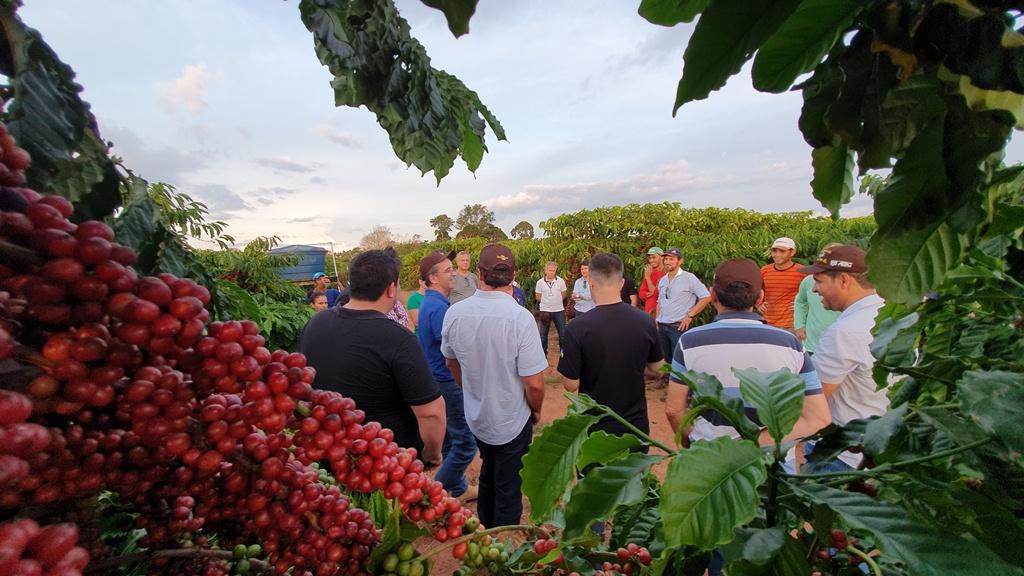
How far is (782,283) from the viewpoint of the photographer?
588cm

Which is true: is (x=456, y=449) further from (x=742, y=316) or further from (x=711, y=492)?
(x=711, y=492)


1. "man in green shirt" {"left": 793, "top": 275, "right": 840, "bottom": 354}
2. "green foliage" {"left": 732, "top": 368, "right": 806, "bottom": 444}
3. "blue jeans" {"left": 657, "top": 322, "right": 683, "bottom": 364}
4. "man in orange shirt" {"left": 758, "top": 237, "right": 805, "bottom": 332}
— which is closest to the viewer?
"green foliage" {"left": 732, "top": 368, "right": 806, "bottom": 444}

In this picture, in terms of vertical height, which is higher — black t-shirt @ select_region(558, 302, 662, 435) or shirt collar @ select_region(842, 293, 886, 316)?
shirt collar @ select_region(842, 293, 886, 316)

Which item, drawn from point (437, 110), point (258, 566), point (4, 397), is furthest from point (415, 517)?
point (437, 110)

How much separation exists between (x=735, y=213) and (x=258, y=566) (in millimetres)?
12546

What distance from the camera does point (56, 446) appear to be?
431 mm

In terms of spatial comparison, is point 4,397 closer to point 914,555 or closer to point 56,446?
point 56,446

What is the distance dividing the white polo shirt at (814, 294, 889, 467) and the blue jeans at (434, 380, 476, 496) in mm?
2646

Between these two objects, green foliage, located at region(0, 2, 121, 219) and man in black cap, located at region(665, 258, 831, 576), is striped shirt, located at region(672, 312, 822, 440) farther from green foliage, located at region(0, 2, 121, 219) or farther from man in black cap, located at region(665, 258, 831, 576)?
green foliage, located at region(0, 2, 121, 219)

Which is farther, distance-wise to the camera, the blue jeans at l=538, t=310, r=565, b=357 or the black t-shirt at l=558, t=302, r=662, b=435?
the blue jeans at l=538, t=310, r=565, b=357

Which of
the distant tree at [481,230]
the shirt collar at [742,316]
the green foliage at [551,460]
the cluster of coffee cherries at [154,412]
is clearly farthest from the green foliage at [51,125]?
the distant tree at [481,230]

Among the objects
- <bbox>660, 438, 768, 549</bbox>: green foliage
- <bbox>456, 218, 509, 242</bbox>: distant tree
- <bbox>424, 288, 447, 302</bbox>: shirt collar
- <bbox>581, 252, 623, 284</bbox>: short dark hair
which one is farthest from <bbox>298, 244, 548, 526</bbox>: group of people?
<bbox>456, 218, 509, 242</bbox>: distant tree

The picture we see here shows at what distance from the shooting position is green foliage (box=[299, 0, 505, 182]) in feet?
4.00

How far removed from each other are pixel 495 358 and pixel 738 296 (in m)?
1.64
